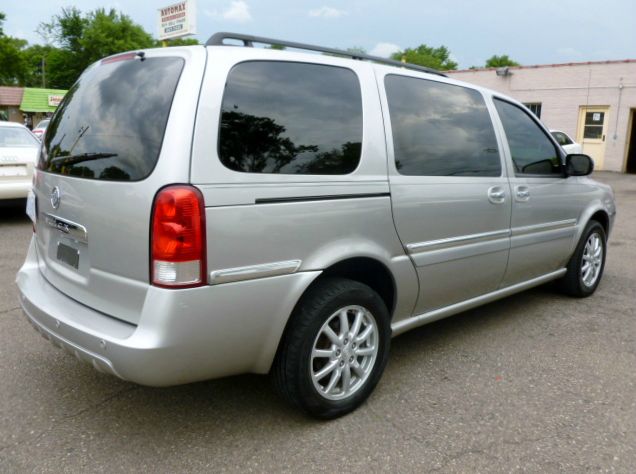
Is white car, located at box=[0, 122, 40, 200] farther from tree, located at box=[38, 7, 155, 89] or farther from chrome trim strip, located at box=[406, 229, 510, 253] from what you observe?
tree, located at box=[38, 7, 155, 89]

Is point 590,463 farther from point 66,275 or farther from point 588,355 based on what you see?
point 66,275

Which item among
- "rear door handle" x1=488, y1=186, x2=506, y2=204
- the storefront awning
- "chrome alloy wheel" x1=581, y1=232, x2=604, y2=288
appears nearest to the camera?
"rear door handle" x1=488, y1=186, x2=506, y2=204

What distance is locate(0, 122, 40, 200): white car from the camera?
7.56 metres

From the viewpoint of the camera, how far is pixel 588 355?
367 cm

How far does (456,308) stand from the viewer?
3559 mm

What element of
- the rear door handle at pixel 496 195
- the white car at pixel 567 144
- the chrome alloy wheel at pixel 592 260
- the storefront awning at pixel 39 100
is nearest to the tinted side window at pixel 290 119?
the rear door handle at pixel 496 195

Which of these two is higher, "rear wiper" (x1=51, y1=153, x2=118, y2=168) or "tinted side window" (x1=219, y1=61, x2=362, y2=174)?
"tinted side window" (x1=219, y1=61, x2=362, y2=174)

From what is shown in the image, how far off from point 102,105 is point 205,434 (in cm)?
164

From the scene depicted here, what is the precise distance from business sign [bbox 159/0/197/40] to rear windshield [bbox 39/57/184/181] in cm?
1722

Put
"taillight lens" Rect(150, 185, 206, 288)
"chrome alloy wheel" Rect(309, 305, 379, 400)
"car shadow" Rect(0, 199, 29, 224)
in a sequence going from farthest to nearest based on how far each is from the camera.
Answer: "car shadow" Rect(0, 199, 29, 224), "chrome alloy wheel" Rect(309, 305, 379, 400), "taillight lens" Rect(150, 185, 206, 288)

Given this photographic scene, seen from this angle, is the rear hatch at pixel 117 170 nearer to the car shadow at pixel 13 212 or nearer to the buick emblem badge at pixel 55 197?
the buick emblem badge at pixel 55 197

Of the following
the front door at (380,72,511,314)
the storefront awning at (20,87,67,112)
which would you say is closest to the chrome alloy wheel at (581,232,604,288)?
the front door at (380,72,511,314)

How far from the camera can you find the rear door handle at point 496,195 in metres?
3.58

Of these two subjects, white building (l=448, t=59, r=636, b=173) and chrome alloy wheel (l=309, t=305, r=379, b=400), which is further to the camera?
white building (l=448, t=59, r=636, b=173)
